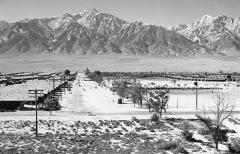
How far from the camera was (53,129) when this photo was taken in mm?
58156

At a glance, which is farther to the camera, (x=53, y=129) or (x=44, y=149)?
(x=53, y=129)

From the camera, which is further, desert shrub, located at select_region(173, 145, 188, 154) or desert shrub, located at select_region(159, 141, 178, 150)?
desert shrub, located at select_region(159, 141, 178, 150)

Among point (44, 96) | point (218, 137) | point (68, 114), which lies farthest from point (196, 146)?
point (44, 96)

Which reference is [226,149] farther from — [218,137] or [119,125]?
[119,125]

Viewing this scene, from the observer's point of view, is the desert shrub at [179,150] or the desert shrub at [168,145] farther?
the desert shrub at [168,145]

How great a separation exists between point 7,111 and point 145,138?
35.3 meters

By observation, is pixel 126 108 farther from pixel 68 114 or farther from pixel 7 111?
pixel 7 111

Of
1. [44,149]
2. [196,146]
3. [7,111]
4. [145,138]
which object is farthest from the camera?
[7,111]

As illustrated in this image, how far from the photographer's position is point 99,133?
56.8m

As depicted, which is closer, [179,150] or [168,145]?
[179,150]

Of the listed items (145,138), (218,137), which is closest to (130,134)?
(145,138)

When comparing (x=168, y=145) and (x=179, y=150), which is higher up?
(x=168, y=145)

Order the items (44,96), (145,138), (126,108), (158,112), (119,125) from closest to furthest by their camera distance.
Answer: (145,138)
(119,125)
(158,112)
(126,108)
(44,96)

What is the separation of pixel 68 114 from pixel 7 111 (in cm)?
1257
